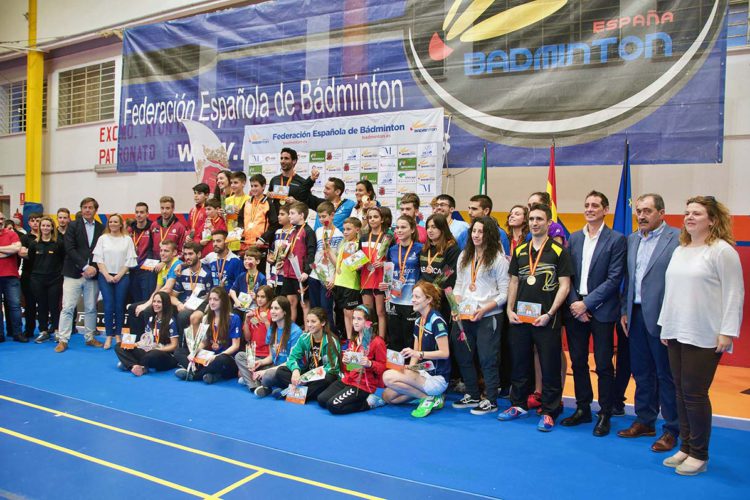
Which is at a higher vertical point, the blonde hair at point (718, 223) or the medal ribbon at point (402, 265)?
the blonde hair at point (718, 223)

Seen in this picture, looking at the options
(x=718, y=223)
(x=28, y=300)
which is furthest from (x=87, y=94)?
(x=718, y=223)

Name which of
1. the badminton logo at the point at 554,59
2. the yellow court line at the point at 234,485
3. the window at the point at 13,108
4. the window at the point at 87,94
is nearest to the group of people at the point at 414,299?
the yellow court line at the point at 234,485

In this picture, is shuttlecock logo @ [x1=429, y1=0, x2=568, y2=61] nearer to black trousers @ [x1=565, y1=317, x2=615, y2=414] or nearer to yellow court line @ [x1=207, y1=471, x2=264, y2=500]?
black trousers @ [x1=565, y1=317, x2=615, y2=414]

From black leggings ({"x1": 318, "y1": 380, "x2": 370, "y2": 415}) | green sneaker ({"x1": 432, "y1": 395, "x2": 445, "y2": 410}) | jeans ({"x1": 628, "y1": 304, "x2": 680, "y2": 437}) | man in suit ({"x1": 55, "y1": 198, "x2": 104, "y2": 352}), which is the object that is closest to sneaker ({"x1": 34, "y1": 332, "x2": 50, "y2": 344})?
Answer: man in suit ({"x1": 55, "y1": 198, "x2": 104, "y2": 352})

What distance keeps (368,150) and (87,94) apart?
333 inches

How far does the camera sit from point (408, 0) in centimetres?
742

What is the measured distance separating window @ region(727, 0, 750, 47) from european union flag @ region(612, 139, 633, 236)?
2.07 meters

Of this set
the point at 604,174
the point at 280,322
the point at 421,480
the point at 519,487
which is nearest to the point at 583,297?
the point at 519,487

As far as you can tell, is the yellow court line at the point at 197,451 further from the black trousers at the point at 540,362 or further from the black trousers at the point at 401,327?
the black trousers at the point at 401,327

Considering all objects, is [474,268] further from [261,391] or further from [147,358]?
[147,358]

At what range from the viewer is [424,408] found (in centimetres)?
480

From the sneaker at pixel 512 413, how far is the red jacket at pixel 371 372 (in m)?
1.06

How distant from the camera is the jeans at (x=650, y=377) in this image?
404 centimetres

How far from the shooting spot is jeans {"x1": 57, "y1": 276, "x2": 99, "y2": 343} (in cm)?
739
